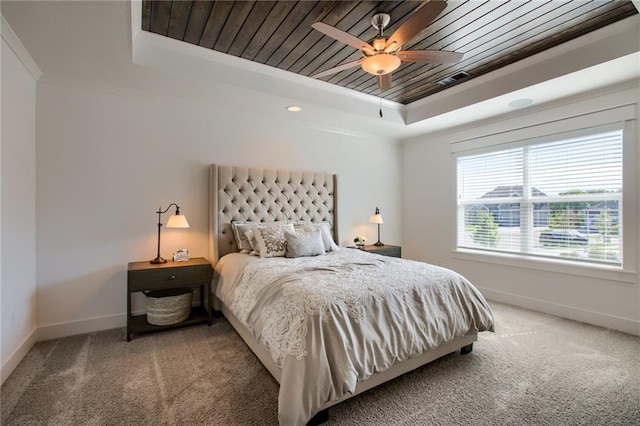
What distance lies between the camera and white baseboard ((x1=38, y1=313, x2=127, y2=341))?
9.06 ft

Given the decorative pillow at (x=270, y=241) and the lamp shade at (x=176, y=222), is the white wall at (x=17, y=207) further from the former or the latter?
the decorative pillow at (x=270, y=241)

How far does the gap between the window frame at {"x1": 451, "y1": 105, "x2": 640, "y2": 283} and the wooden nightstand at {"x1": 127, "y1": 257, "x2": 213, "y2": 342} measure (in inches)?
145

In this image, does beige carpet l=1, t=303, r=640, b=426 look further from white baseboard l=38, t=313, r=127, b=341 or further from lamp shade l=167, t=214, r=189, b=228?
lamp shade l=167, t=214, r=189, b=228

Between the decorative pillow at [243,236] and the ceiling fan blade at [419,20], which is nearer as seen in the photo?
the ceiling fan blade at [419,20]

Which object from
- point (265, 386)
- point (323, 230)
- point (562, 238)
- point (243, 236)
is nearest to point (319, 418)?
point (265, 386)

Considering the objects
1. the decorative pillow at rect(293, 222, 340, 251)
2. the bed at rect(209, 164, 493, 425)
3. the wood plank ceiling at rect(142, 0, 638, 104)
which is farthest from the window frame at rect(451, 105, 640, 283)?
the decorative pillow at rect(293, 222, 340, 251)

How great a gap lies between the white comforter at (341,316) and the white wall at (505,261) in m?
1.68

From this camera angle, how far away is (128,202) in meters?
3.15

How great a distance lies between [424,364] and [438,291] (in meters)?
0.58

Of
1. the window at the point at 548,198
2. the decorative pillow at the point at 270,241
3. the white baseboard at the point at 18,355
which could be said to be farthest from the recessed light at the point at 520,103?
the white baseboard at the point at 18,355

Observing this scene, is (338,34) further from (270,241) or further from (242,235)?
(242,235)

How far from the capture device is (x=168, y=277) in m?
2.91

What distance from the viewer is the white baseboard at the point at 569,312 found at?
9.81 ft

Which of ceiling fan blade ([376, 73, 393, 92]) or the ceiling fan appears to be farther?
ceiling fan blade ([376, 73, 393, 92])
